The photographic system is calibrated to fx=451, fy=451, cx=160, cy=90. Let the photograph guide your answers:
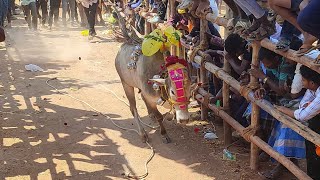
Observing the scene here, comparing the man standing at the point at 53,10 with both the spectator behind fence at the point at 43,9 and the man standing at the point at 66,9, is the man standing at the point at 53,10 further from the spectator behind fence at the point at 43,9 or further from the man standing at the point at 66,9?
the man standing at the point at 66,9

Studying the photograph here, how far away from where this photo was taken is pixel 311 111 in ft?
13.8

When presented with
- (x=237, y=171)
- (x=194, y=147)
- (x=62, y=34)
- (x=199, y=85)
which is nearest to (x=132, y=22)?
(x=62, y=34)

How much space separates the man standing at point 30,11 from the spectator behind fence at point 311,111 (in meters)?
13.4

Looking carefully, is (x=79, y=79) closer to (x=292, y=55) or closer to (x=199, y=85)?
(x=199, y=85)

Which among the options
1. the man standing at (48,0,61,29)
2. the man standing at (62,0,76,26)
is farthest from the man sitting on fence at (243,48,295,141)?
the man standing at (62,0,76,26)

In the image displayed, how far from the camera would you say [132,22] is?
42.4ft

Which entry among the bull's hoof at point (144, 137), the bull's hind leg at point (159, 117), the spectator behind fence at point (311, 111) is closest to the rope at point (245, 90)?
the spectator behind fence at point (311, 111)

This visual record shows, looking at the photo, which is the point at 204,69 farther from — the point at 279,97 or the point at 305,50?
the point at 305,50

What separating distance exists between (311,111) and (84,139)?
11.9 ft

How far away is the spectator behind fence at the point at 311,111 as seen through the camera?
4.21 metres

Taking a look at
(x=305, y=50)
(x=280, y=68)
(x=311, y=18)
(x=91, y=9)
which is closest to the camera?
(x=311, y=18)

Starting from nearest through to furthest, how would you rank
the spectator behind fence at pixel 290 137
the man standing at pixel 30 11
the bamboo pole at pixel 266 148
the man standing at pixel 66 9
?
the bamboo pole at pixel 266 148
the spectator behind fence at pixel 290 137
the man standing at pixel 30 11
the man standing at pixel 66 9

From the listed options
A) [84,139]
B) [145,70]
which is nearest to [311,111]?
[145,70]

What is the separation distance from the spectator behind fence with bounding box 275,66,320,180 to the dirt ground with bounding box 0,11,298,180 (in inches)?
39.9
